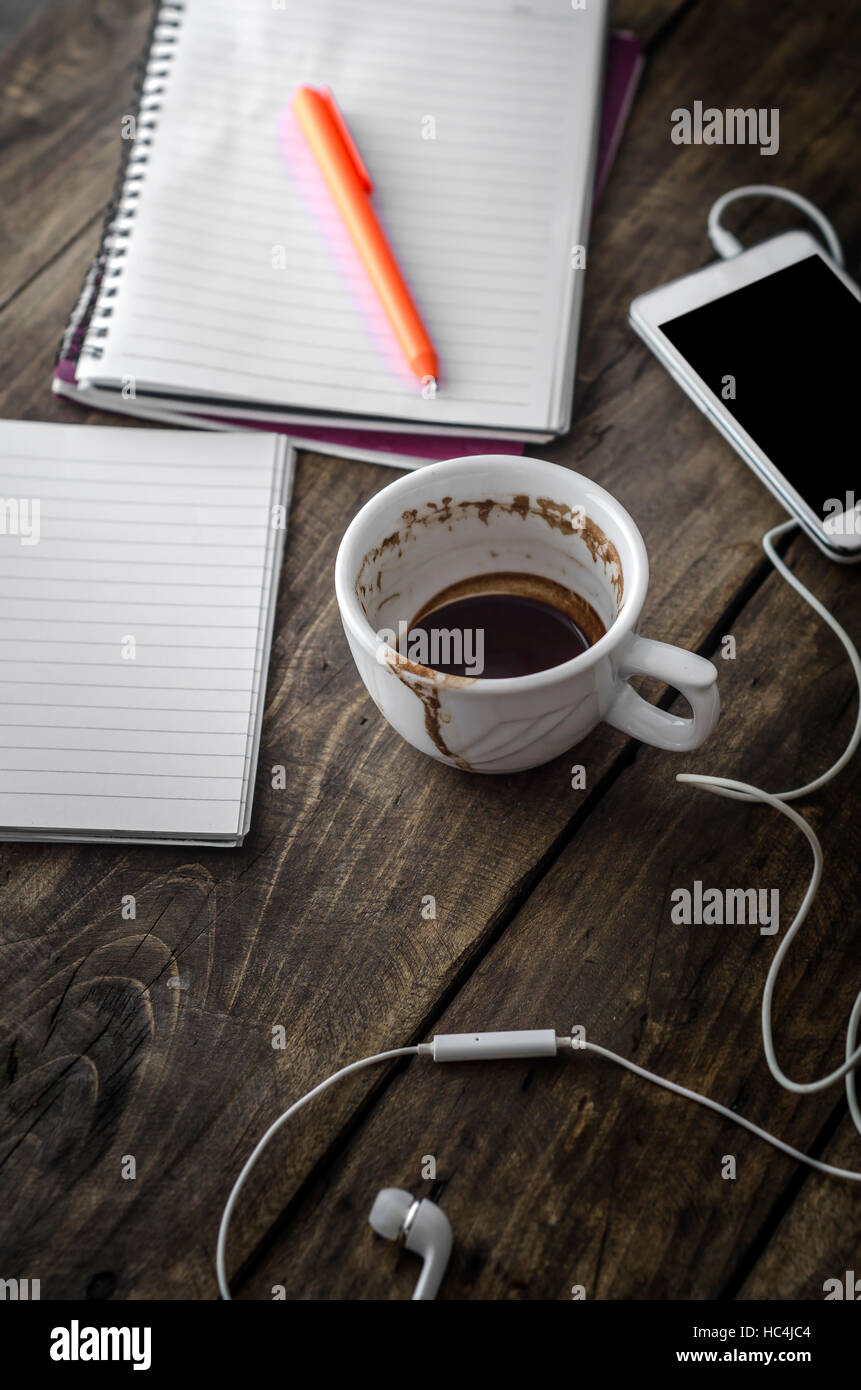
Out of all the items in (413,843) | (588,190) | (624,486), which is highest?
(588,190)

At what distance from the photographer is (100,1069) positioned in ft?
1.89

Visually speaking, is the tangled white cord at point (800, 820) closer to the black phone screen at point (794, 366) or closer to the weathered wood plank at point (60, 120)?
Result: the black phone screen at point (794, 366)

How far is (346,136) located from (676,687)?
56 cm

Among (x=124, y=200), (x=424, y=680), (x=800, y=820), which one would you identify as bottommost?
(x=800, y=820)

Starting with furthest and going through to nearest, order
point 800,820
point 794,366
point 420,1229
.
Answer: point 794,366 → point 800,820 → point 420,1229

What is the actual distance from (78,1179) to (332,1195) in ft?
0.43

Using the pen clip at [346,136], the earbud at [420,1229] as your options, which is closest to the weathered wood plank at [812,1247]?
the earbud at [420,1229]

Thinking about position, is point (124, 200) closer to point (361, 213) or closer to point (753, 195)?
point (361, 213)

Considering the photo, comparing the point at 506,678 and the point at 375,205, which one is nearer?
the point at 506,678

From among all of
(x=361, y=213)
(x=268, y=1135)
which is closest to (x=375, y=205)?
(x=361, y=213)

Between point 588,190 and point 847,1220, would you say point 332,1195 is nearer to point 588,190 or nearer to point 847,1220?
point 847,1220

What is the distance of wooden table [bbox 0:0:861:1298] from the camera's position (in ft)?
1.74

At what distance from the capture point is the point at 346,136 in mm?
851
